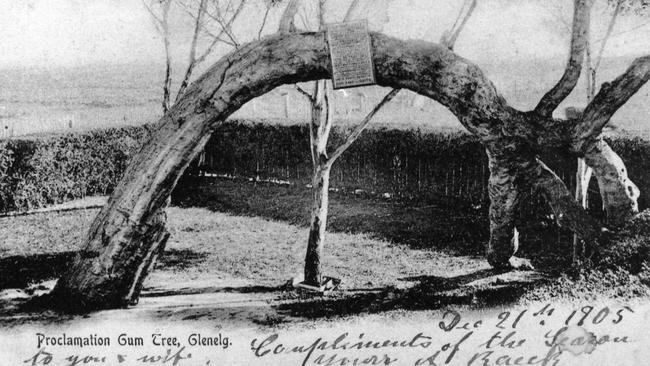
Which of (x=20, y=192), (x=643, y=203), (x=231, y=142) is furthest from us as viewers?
(x=231, y=142)

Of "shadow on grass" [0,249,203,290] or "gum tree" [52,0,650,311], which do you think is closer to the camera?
"gum tree" [52,0,650,311]

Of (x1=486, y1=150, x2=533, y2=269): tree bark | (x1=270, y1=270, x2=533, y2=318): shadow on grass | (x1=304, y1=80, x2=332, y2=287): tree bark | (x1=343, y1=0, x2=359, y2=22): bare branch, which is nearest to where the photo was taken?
(x1=486, y1=150, x2=533, y2=269): tree bark

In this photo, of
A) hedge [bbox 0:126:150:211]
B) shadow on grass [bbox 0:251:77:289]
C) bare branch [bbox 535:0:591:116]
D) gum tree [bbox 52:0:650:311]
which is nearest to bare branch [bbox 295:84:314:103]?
gum tree [bbox 52:0:650:311]

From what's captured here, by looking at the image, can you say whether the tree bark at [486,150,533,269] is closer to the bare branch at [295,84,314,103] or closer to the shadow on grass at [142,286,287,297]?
the bare branch at [295,84,314,103]

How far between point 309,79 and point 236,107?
0.64m

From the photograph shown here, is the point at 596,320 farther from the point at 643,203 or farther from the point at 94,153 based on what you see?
the point at 94,153

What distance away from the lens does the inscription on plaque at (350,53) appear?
4469mm

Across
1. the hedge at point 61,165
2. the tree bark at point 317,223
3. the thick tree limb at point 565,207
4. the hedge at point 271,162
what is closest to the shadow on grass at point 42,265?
the tree bark at point 317,223

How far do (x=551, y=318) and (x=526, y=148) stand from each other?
1311 mm

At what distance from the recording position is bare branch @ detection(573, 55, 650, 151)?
162 inches

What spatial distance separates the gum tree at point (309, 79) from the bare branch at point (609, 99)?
0.01 meters

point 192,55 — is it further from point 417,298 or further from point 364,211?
point 417,298

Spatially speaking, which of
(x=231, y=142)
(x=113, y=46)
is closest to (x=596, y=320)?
(x=113, y=46)

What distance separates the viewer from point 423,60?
4.47m
